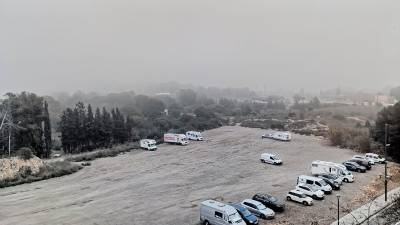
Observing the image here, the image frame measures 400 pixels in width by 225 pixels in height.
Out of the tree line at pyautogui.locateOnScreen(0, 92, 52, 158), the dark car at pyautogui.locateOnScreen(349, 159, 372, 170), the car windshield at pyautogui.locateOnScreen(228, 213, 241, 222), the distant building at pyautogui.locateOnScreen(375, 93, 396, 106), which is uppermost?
the tree line at pyautogui.locateOnScreen(0, 92, 52, 158)

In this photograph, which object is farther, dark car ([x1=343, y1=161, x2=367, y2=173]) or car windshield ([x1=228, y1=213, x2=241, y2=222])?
dark car ([x1=343, y1=161, x2=367, y2=173])

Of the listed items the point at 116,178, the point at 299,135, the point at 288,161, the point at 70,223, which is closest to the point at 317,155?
the point at 288,161

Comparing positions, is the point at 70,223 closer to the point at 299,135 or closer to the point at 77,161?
the point at 77,161

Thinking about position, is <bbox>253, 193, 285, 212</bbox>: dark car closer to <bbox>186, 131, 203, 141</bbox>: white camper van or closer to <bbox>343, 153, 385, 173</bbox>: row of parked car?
<bbox>343, 153, 385, 173</bbox>: row of parked car

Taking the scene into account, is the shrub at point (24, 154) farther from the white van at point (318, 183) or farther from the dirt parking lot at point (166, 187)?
the white van at point (318, 183)

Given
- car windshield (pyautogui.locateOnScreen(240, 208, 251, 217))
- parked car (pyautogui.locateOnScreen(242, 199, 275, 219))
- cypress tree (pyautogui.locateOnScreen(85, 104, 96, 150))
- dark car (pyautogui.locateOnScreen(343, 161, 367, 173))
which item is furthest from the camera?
cypress tree (pyautogui.locateOnScreen(85, 104, 96, 150))

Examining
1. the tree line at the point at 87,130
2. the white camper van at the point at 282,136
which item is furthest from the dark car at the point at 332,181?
the tree line at the point at 87,130

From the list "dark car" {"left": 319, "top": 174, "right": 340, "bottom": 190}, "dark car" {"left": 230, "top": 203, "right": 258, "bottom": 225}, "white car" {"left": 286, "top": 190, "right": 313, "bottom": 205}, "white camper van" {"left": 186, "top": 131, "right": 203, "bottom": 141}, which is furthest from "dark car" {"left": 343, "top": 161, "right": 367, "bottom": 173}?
"white camper van" {"left": 186, "top": 131, "right": 203, "bottom": 141}

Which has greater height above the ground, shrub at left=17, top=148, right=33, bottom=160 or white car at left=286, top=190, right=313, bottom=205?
shrub at left=17, top=148, right=33, bottom=160

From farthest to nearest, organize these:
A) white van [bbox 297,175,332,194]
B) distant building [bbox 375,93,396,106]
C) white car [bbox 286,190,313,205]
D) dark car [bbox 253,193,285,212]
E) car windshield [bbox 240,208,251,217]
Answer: distant building [bbox 375,93,396,106] → white van [bbox 297,175,332,194] → white car [bbox 286,190,313,205] → dark car [bbox 253,193,285,212] → car windshield [bbox 240,208,251,217]
